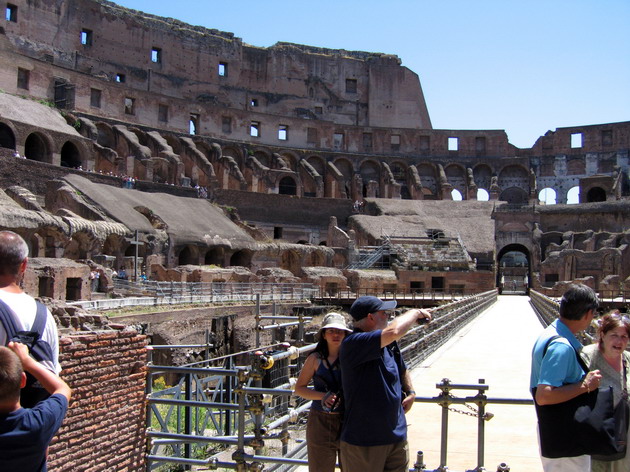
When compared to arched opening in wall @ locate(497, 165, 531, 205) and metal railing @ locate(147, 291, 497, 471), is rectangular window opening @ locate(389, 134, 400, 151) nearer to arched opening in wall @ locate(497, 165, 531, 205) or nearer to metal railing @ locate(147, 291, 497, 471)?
arched opening in wall @ locate(497, 165, 531, 205)

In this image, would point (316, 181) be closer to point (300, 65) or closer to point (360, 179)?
point (360, 179)

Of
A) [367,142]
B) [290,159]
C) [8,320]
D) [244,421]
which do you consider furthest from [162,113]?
[8,320]

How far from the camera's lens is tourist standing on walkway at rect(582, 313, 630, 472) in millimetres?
4125

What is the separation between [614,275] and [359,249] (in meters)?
15.4

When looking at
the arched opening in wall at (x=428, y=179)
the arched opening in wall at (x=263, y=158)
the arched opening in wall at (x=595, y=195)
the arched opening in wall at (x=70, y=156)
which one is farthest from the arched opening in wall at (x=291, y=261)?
the arched opening in wall at (x=595, y=195)

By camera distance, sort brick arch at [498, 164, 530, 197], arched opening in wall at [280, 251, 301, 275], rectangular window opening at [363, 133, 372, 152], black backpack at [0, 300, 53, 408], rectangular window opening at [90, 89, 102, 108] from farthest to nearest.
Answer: rectangular window opening at [363, 133, 372, 152]
brick arch at [498, 164, 530, 197]
rectangular window opening at [90, 89, 102, 108]
arched opening in wall at [280, 251, 301, 275]
black backpack at [0, 300, 53, 408]

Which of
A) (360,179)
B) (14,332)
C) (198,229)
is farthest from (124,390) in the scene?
(360,179)

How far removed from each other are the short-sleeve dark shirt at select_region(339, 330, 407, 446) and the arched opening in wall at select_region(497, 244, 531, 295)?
44.7 m

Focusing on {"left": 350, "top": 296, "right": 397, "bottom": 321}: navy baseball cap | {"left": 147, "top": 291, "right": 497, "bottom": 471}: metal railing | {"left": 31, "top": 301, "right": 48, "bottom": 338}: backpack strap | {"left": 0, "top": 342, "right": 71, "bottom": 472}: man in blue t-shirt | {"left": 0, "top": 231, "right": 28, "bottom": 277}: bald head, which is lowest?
{"left": 147, "top": 291, "right": 497, "bottom": 471}: metal railing

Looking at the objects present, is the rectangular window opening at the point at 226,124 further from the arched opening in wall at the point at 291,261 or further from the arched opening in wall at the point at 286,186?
the arched opening in wall at the point at 291,261

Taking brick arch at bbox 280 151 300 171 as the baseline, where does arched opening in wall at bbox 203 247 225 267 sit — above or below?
below

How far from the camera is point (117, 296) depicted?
2375 centimetres

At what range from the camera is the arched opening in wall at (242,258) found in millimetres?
39594

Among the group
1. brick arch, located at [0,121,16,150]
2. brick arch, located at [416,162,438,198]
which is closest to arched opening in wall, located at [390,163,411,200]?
brick arch, located at [416,162,438,198]
